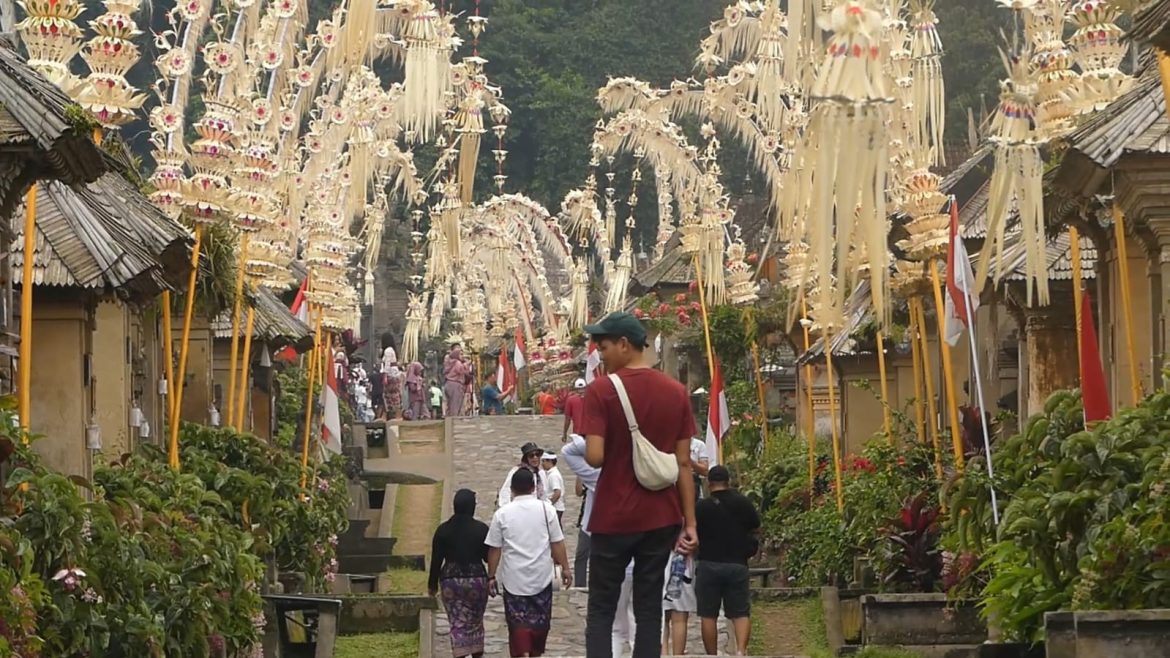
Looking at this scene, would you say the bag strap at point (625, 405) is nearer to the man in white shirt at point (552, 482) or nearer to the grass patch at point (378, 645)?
the grass patch at point (378, 645)

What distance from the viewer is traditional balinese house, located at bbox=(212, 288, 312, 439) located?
90.7ft

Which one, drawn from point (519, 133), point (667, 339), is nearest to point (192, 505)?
point (667, 339)

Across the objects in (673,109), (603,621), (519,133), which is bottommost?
(603,621)

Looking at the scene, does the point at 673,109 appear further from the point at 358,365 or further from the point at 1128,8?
the point at 358,365

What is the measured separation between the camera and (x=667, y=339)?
4281 centimetres

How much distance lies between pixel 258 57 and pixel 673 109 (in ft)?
33.7

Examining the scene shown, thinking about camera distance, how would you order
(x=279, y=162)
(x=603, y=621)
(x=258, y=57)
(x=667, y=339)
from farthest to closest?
1. (x=667, y=339)
2. (x=279, y=162)
3. (x=258, y=57)
4. (x=603, y=621)


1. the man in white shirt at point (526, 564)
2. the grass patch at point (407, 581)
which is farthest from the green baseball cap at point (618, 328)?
the grass patch at point (407, 581)

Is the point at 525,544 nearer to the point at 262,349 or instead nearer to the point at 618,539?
the point at 618,539

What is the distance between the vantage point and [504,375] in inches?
2397

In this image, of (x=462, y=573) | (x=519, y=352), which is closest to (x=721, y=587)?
(x=462, y=573)

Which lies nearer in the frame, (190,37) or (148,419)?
(190,37)

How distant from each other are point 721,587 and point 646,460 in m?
5.79

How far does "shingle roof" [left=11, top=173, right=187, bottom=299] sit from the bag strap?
6.01 metres
